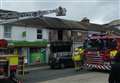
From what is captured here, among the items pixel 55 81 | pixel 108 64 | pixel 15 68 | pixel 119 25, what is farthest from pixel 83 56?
pixel 119 25

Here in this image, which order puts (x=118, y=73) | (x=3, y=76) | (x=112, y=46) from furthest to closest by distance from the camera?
1. (x=112, y=46)
2. (x=3, y=76)
3. (x=118, y=73)

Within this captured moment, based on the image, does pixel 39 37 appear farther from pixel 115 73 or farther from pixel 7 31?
pixel 115 73

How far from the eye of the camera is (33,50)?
37406 millimetres

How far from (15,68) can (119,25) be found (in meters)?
Result: 57.1

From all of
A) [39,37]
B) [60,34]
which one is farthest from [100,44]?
[60,34]

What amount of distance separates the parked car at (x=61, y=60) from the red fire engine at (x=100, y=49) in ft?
18.6

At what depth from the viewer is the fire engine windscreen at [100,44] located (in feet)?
70.8

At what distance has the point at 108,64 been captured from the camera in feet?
71.3

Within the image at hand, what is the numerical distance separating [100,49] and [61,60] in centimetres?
766

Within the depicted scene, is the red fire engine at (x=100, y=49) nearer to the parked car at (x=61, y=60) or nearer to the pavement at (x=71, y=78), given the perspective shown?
the pavement at (x=71, y=78)

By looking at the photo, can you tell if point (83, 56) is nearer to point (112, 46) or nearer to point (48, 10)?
point (112, 46)

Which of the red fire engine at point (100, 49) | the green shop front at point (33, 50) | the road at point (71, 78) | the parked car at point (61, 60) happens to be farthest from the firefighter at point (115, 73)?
the green shop front at point (33, 50)

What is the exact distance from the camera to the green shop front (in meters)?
35.4

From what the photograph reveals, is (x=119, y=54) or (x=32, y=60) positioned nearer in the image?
(x=119, y=54)
